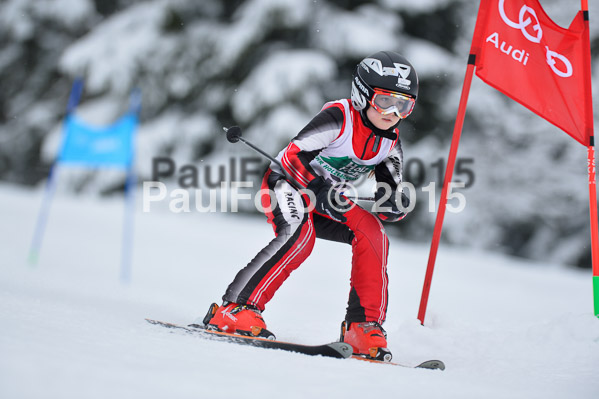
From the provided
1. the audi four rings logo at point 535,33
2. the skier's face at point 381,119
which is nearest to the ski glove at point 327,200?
the skier's face at point 381,119

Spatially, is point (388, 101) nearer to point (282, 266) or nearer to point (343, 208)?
point (343, 208)

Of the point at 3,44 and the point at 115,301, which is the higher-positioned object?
the point at 3,44

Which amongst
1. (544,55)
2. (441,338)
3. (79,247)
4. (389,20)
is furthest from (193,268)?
(389,20)

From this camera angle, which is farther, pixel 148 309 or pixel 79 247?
pixel 79 247

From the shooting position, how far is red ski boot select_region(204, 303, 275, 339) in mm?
2779

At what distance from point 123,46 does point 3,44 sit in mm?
7443

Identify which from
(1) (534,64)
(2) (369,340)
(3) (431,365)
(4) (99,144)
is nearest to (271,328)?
(2) (369,340)

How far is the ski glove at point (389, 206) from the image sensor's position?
300 cm

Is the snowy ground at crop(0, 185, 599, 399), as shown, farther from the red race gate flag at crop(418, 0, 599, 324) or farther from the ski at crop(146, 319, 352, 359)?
the red race gate flag at crop(418, 0, 599, 324)

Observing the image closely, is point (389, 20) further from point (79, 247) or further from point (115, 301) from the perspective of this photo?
point (115, 301)

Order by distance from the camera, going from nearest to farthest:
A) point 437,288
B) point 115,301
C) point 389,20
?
point 115,301
point 437,288
point 389,20

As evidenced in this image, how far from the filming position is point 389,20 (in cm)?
1126

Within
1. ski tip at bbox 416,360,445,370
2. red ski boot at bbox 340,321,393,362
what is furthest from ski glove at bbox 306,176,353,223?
ski tip at bbox 416,360,445,370

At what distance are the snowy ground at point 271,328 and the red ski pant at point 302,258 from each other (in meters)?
0.37
